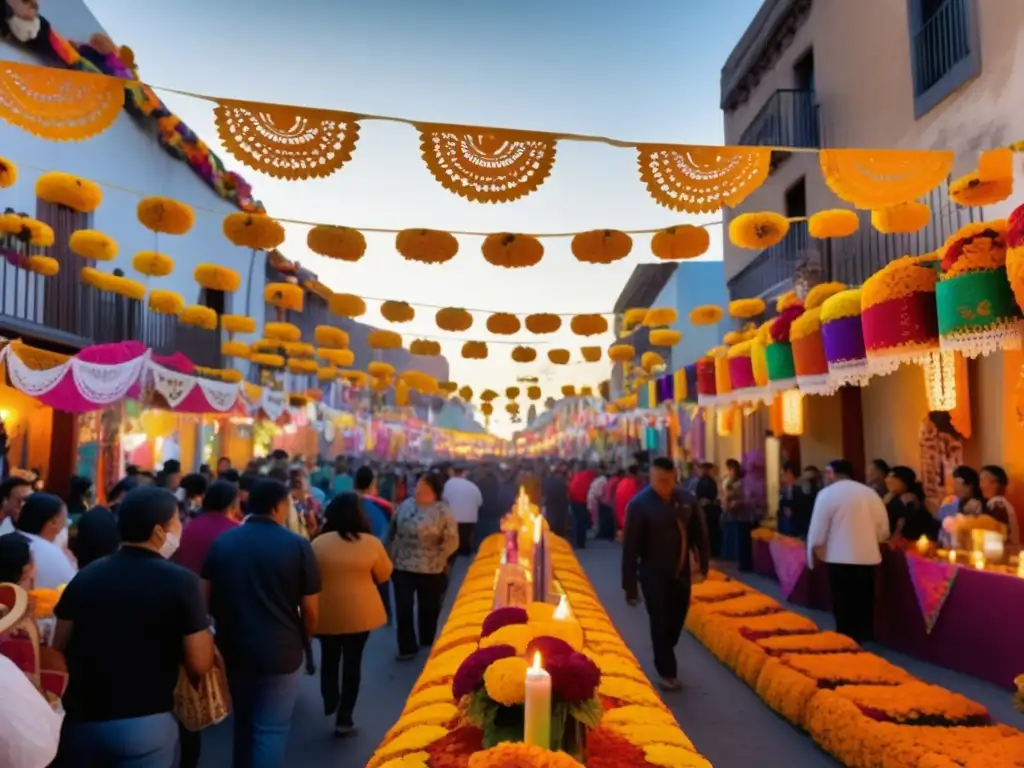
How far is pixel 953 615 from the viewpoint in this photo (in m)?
7.07

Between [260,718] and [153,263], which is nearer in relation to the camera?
[260,718]

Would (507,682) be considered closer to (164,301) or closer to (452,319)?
(452,319)

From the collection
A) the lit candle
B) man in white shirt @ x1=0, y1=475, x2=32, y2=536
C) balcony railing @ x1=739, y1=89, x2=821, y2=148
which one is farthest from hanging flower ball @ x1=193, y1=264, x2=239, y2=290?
the lit candle

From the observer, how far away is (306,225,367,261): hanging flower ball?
866cm

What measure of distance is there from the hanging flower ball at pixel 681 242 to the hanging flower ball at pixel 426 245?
→ 2198 millimetres

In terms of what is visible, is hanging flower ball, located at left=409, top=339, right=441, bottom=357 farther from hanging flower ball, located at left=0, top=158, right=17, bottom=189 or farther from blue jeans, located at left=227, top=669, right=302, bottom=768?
blue jeans, located at left=227, top=669, right=302, bottom=768

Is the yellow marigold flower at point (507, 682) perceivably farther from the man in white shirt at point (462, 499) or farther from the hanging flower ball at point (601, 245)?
the man in white shirt at point (462, 499)

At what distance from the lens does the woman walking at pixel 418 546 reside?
7.47 metres

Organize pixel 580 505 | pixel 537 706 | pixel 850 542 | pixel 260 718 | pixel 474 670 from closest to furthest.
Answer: pixel 537 706 < pixel 474 670 < pixel 260 718 < pixel 850 542 < pixel 580 505

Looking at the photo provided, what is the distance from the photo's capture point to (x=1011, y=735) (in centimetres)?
429

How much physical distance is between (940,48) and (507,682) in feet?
35.1

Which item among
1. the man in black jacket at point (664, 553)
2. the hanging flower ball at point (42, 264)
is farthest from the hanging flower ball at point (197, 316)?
the man in black jacket at point (664, 553)

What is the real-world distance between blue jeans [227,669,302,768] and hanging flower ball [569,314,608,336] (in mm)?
10594

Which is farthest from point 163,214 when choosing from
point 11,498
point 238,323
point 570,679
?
point 570,679
